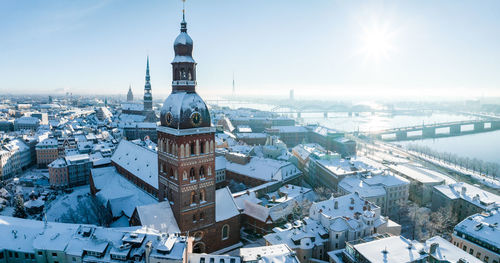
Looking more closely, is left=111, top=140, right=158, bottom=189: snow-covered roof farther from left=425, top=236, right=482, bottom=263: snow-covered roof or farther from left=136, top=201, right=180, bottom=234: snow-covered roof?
left=425, top=236, right=482, bottom=263: snow-covered roof

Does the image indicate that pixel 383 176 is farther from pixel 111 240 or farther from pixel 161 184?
pixel 111 240

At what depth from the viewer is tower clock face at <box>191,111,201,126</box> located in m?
40.5

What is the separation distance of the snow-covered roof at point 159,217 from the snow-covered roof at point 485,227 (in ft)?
144

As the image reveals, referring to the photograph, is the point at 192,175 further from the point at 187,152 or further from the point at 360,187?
the point at 360,187

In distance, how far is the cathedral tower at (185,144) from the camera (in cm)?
4041

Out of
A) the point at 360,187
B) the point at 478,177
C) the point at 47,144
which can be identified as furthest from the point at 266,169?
the point at 47,144

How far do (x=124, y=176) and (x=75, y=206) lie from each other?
1118 centimetres

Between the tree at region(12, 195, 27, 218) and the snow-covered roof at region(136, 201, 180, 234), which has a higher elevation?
the snow-covered roof at region(136, 201, 180, 234)

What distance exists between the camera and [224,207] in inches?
2012

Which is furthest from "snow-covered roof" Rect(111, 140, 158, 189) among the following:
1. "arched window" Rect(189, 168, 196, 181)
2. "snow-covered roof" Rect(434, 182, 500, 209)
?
"snow-covered roof" Rect(434, 182, 500, 209)

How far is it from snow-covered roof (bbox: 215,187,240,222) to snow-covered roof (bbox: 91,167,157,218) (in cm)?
1131

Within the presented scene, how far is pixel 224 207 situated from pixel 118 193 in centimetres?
2416

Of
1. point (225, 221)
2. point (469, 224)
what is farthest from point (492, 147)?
point (225, 221)

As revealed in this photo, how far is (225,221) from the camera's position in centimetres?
4978
